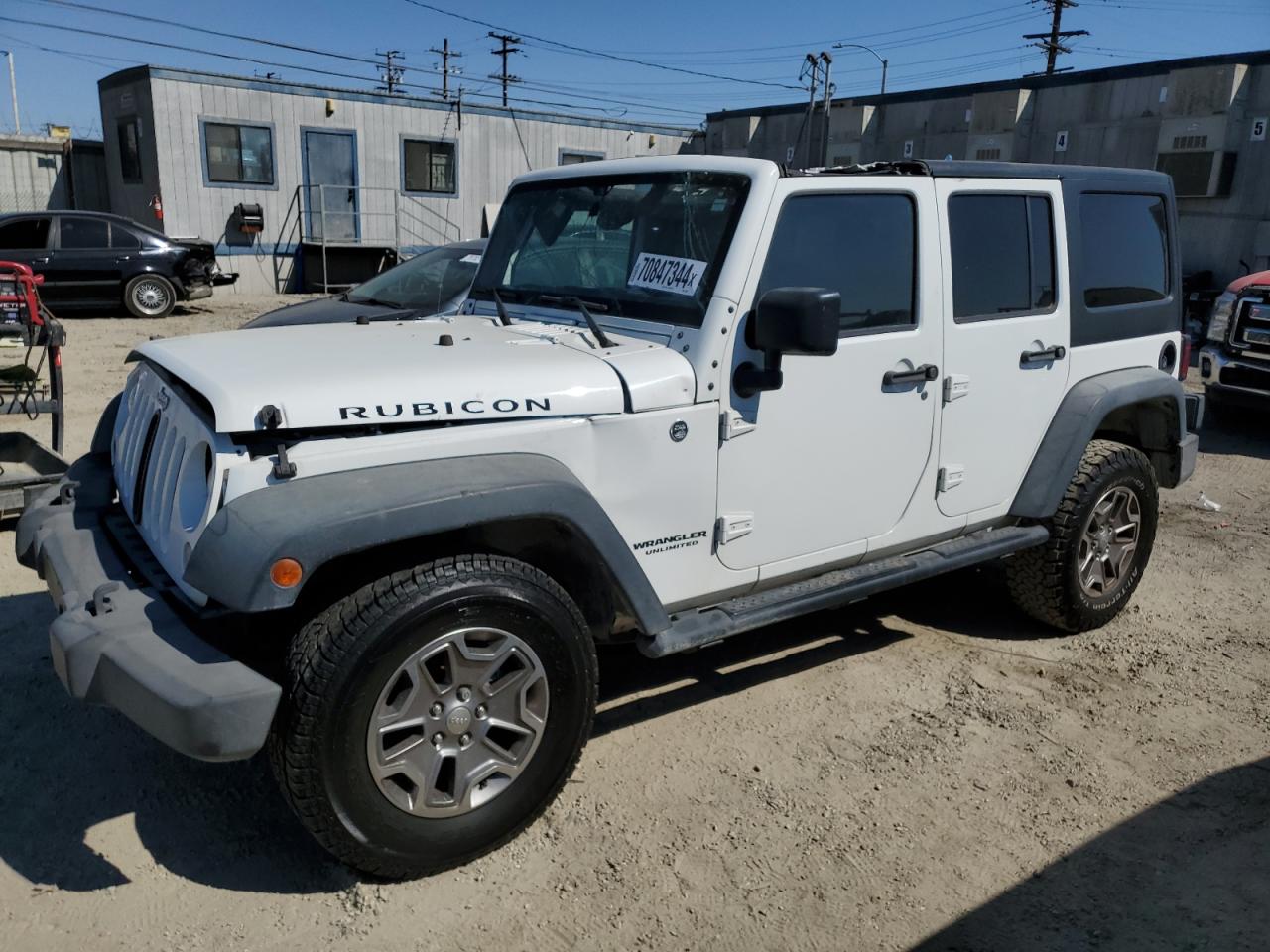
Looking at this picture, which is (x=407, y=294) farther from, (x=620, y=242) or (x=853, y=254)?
(x=853, y=254)

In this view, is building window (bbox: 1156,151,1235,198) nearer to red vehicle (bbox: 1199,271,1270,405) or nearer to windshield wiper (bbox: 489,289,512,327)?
red vehicle (bbox: 1199,271,1270,405)

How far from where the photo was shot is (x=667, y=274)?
135 inches

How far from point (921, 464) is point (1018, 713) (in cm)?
106

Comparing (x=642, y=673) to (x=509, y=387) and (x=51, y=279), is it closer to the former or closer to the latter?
(x=509, y=387)

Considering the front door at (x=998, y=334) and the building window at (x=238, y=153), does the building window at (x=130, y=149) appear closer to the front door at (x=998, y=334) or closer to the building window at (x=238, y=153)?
the building window at (x=238, y=153)

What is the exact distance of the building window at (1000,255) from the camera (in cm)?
390

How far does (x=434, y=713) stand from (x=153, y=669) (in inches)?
28.1

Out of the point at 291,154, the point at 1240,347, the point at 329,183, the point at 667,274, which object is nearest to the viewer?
the point at 667,274

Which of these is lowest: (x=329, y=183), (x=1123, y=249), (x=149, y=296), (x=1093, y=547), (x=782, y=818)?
(x=782, y=818)

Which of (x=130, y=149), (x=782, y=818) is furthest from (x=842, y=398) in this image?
(x=130, y=149)

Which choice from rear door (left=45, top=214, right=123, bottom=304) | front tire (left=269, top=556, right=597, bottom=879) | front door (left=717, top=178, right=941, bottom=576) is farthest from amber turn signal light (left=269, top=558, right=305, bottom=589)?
rear door (left=45, top=214, right=123, bottom=304)

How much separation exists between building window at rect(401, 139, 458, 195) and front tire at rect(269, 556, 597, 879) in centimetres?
1962

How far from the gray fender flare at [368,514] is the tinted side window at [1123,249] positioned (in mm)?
2729

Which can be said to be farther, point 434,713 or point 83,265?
point 83,265
